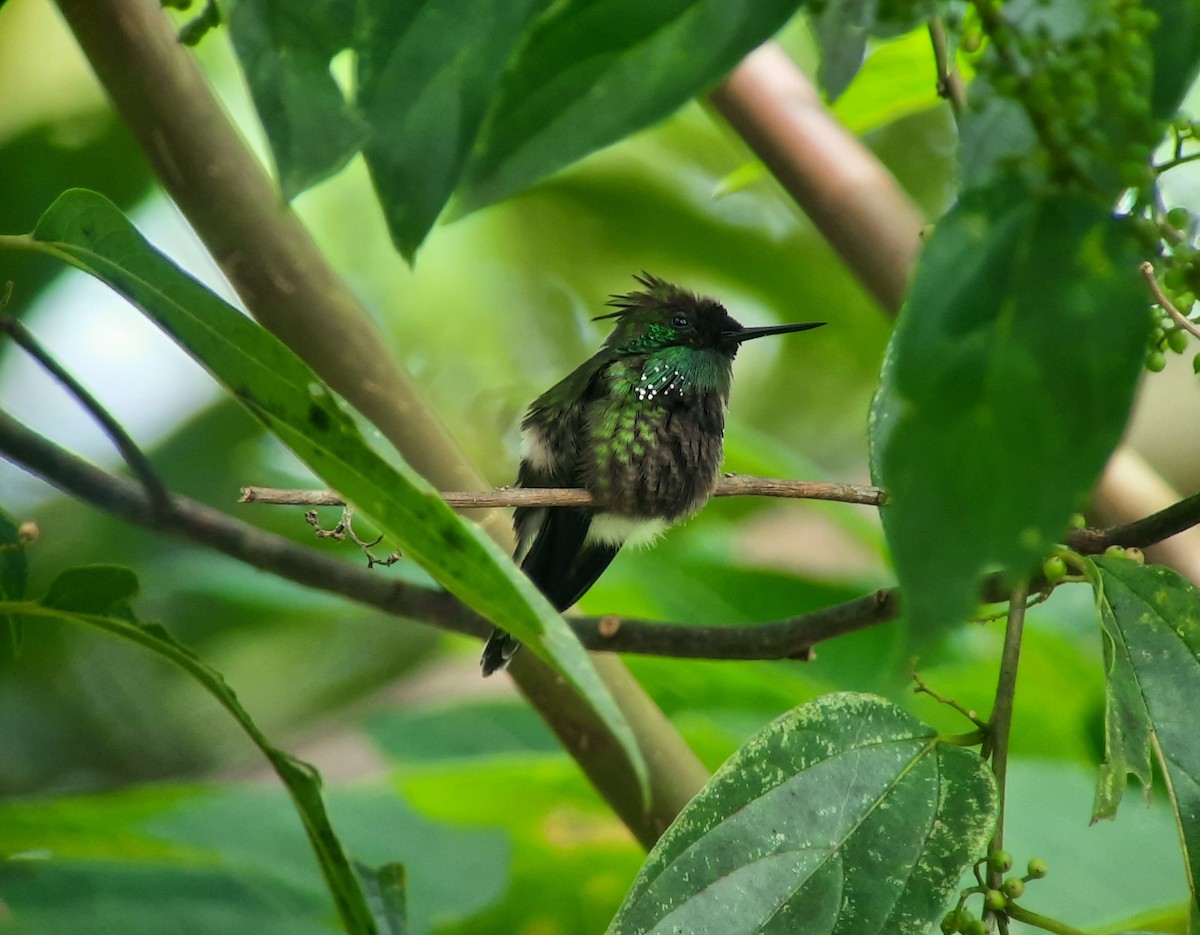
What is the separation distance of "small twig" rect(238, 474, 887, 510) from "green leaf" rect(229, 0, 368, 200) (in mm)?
272

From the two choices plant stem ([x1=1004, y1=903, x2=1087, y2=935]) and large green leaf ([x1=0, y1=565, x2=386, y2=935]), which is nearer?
plant stem ([x1=1004, y1=903, x2=1087, y2=935])

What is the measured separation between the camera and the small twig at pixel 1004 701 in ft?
3.01

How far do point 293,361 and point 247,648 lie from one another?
2.84 m

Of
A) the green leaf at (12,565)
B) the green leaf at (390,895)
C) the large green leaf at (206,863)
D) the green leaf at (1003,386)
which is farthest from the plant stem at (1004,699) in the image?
the large green leaf at (206,863)

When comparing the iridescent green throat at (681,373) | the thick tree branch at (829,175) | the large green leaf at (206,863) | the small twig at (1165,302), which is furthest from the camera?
the iridescent green throat at (681,373)

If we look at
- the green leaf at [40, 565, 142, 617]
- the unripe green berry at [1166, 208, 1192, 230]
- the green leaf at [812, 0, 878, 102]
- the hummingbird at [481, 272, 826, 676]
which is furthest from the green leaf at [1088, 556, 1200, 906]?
the hummingbird at [481, 272, 826, 676]

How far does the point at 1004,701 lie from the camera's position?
3.02 ft

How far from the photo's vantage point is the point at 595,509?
73.2 inches

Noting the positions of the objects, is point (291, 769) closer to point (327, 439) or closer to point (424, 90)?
point (327, 439)

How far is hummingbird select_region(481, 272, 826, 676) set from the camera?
1840 mm

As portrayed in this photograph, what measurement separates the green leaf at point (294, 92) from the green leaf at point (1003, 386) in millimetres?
265

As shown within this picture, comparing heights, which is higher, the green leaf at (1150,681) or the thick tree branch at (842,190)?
the thick tree branch at (842,190)

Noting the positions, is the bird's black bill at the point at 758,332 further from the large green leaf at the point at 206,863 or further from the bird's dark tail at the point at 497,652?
the large green leaf at the point at 206,863

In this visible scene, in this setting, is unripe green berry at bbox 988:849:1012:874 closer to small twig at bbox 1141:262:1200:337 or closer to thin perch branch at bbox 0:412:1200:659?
thin perch branch at bbox 0:412:1200:659
